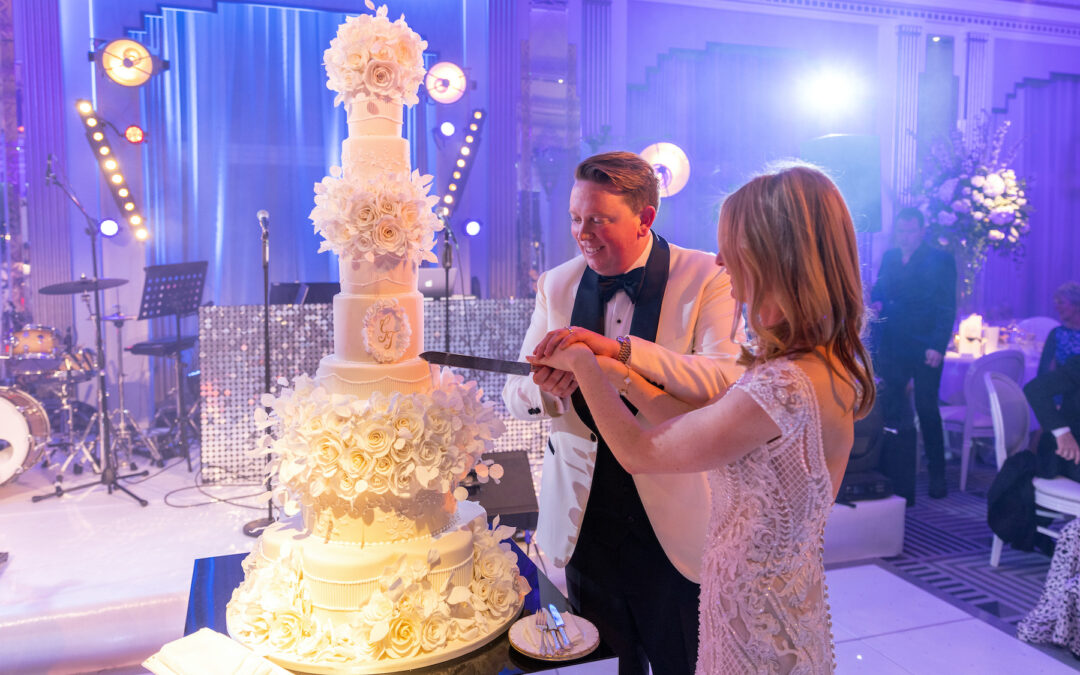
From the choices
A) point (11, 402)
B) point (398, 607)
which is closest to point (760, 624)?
point (398, 607)

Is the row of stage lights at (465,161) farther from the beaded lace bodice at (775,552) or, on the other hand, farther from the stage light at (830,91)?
the beaded lace bodice at (775,552)

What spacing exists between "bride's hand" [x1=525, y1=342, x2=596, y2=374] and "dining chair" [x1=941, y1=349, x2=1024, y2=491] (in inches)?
199

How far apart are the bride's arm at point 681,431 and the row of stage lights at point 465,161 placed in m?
6.53

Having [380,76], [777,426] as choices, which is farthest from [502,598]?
[380,76]

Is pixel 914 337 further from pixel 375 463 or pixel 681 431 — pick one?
pixel 375 463

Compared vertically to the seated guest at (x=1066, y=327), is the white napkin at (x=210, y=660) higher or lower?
lower

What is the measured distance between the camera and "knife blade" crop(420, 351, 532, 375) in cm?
154

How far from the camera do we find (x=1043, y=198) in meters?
8.52

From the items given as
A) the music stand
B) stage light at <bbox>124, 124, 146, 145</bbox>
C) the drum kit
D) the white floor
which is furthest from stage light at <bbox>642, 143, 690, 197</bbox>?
the drum kit

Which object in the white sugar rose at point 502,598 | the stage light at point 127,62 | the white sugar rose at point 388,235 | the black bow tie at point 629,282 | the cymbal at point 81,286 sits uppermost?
the stage light at point 127,62

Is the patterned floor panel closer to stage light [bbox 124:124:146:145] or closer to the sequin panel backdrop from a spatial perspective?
the sequin panel backdrop

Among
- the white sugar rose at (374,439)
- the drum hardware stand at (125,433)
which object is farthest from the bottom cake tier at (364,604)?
the drum hardware stand at (125,433)

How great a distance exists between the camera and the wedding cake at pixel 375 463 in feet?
5.20

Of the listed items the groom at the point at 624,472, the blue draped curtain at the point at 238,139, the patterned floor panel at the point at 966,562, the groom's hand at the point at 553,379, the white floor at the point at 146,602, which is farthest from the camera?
the blue draped curtain at the point at 238,139
